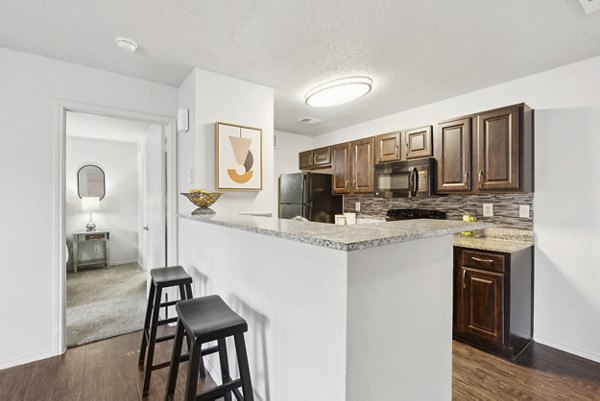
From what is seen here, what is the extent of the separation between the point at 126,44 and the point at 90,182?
426cm

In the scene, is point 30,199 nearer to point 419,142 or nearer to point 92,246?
point 92,246

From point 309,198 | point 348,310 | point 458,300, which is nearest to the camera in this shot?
point 348,310

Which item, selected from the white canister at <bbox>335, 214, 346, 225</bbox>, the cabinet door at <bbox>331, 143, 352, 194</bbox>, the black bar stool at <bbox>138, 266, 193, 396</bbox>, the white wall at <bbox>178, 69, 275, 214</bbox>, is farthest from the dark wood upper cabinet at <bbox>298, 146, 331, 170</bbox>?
the black bar stool at <bbox>138, 266, 193, 396</bbox>

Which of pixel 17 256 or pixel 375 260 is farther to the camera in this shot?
pixel 17 256

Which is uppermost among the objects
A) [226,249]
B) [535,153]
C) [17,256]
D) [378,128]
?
[378,128]

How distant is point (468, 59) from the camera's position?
2.29 m

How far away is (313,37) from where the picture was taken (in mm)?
1975

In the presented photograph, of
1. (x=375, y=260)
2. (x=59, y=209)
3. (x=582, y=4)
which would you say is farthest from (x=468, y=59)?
(x=59, y=209)

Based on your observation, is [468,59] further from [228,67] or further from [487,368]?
[487,368]

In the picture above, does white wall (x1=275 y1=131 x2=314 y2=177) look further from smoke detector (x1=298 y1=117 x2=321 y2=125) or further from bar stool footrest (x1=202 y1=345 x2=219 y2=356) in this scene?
bar stool footrest (x1=202 y1=345 x2=219 y2=356)

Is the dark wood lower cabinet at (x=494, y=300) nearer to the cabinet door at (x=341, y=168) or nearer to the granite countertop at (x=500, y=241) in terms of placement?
the granite countertop at (x=500, y=241)

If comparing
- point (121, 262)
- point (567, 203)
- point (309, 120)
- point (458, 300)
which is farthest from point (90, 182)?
point (567, 203)

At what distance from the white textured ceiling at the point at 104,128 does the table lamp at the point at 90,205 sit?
1.15m

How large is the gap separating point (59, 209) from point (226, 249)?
1.68 metres
